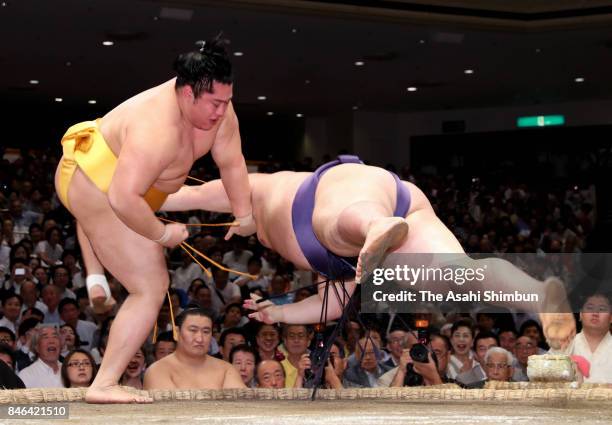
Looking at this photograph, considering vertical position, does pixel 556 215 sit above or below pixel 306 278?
above

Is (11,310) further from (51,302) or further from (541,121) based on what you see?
(541,121)

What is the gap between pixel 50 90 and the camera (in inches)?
435

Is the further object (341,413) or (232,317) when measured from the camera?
(232,317)

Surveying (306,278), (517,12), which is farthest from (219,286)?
(517,12)

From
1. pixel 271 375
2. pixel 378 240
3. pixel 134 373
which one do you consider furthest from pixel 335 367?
pixel 378 240

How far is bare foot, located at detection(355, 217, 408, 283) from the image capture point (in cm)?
197

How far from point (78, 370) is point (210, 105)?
60.1 inches

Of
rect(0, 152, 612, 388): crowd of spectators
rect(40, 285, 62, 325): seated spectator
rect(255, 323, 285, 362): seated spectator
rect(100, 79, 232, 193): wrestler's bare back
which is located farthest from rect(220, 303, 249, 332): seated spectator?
rect(100, 79, 232, 193): wrestler's bare back

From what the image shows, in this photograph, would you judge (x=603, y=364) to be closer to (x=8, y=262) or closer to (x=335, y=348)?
(x=335, y=348)

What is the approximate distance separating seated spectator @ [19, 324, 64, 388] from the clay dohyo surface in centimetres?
167

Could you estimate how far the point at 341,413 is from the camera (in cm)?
207

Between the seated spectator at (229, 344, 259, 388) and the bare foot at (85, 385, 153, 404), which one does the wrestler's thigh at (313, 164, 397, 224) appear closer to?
the bare foot at (85, 385, 153, 404)

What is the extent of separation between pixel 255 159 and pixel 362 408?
1171cm
